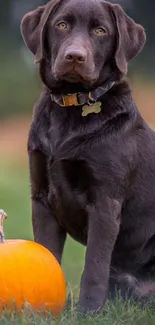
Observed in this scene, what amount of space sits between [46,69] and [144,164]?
0.74 metres

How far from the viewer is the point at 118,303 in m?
4.45

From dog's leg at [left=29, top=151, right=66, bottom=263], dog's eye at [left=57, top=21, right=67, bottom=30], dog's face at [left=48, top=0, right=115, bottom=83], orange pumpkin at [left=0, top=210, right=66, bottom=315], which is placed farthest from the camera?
dog's leg at [left=29, top=151, right=66, bottom=263]

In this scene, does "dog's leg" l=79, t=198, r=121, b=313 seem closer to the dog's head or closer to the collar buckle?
the collar buckle

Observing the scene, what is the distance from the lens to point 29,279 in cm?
420

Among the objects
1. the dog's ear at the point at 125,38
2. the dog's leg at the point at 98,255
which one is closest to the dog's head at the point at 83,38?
the dog's ear at the point at 125,38

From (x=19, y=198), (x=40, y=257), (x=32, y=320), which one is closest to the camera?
(x=32, y=320)

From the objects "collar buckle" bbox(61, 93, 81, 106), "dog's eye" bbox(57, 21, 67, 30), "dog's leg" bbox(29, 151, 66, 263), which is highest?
"dog's eye" bbox(57, 21, 67, 30)

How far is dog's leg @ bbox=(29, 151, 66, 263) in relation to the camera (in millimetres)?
4672

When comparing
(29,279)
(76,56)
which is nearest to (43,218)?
(29,279)

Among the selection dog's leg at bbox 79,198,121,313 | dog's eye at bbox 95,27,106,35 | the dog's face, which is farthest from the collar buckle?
dog's leg at bbox 79,198,121,313

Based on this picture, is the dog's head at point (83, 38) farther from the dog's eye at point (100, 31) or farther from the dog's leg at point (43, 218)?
the dog's leg at point (43, 218)

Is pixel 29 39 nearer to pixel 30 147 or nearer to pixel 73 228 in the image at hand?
pixel 30 147

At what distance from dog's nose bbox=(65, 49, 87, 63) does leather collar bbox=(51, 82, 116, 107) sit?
1.04ft

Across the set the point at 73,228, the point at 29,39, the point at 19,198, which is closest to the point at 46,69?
the point at 29,39
